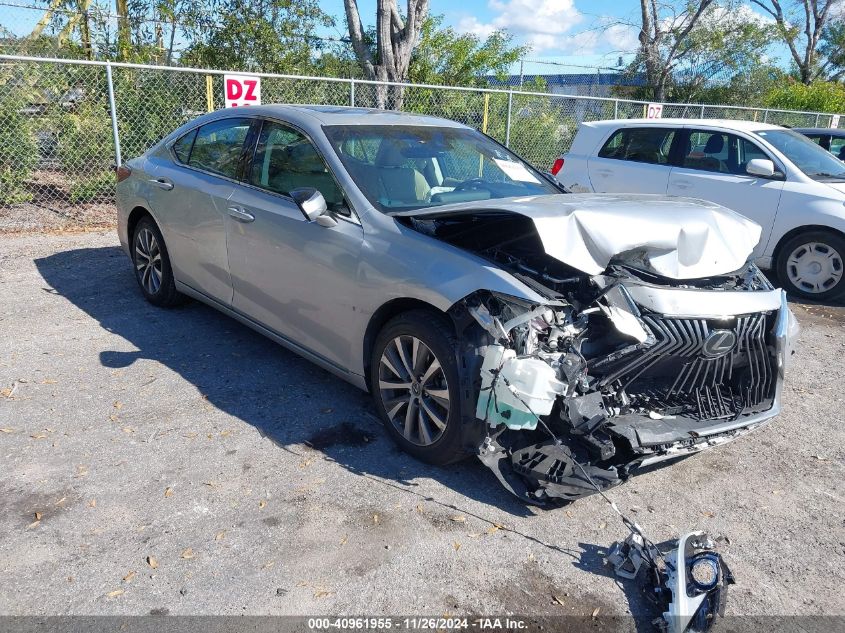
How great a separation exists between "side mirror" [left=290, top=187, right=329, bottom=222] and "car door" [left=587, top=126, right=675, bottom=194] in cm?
568

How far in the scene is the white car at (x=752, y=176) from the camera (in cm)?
729

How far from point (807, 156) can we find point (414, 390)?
6659 mm

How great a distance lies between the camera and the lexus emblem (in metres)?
3.34

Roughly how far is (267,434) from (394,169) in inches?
69.2

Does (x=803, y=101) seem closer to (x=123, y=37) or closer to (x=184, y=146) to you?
(x=123, y=37)

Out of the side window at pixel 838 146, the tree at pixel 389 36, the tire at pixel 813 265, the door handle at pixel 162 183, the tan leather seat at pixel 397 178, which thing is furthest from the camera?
the tree at pixel 389 36

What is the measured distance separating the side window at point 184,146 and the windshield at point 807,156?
621 centimetres

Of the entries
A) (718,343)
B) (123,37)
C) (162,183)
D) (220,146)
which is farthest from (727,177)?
(123,37)

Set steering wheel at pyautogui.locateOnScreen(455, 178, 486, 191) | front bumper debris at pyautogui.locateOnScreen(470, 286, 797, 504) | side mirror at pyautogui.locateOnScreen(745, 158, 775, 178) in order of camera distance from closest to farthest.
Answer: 1. front bumper debris at pyautogui.locateOnScreen(470, 286, 797, 504)
2. steering wheel at pyautogui.locateOnScreen(455, 178, 486, 191)
3. side mirror at pyautogui.locateOnScreen(745, 158, 775, 178)

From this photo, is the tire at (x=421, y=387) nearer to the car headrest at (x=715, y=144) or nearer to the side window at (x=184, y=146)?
the side window at (x=184, y=146)

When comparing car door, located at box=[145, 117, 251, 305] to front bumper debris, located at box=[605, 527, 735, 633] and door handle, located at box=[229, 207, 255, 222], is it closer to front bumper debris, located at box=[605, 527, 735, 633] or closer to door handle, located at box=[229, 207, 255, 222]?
door handle, located at box=[229, 207, 255, 222]

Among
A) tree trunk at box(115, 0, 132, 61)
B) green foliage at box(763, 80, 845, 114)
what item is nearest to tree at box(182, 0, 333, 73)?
tree trunk at box(115, 0, 132, 61)

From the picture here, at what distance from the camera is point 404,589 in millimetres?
2811

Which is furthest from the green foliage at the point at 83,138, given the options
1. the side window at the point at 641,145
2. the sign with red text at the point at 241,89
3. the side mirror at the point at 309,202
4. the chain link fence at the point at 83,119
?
the side mirror at the point at 309,202
